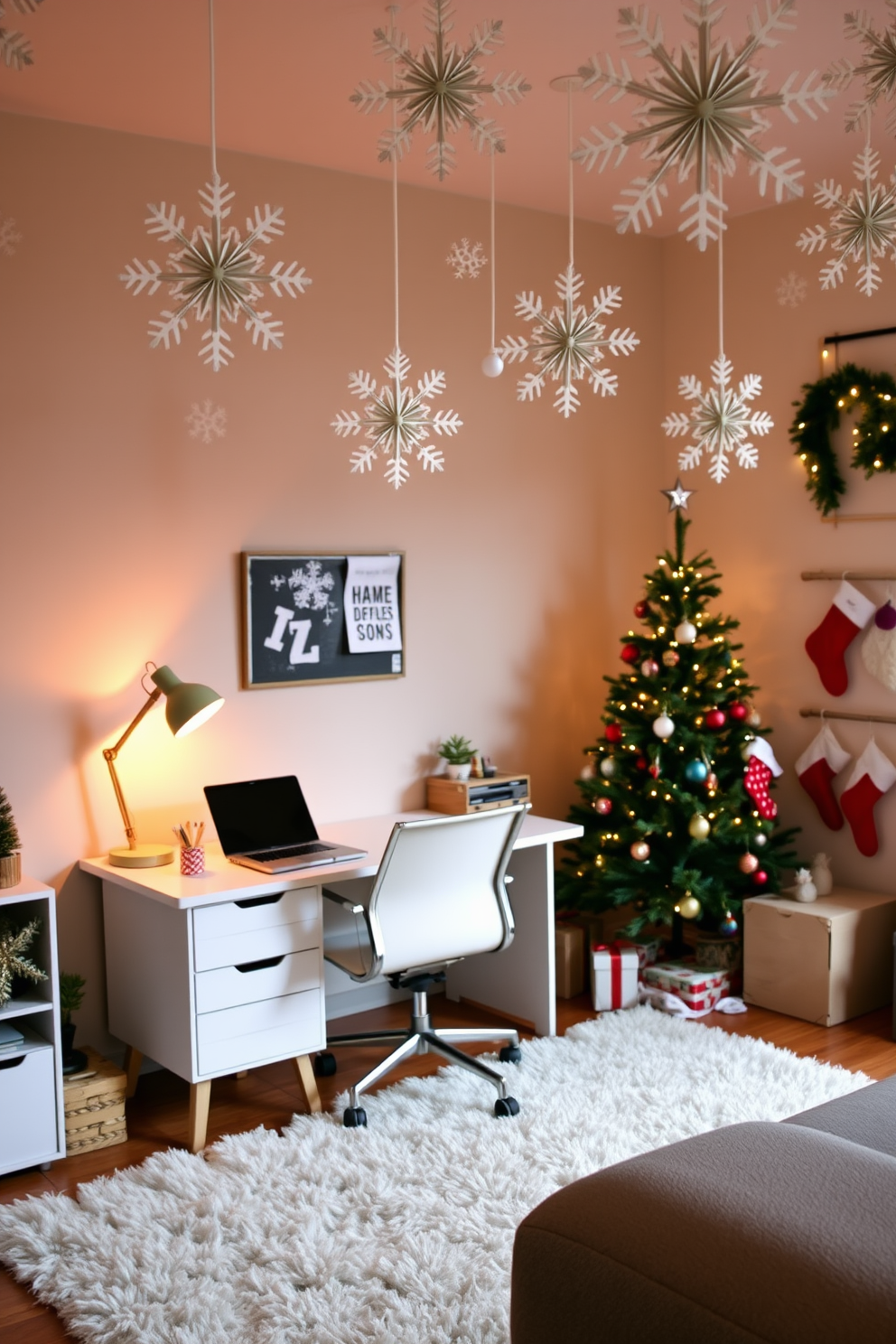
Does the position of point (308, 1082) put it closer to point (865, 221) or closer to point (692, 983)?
point (692, 983)

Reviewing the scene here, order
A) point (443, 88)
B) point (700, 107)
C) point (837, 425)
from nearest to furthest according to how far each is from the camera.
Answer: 1. point (700, 107)
2. point (443, 88)
3. point (837, 425)

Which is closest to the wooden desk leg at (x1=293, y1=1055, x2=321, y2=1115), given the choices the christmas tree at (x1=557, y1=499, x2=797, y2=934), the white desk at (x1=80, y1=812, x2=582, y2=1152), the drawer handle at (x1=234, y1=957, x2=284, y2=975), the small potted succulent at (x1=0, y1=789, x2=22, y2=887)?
the white desk at (x1=80, y1=812, x2=582, y2=1152)

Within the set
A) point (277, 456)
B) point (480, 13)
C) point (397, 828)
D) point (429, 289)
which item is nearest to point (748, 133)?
point (480, 13)

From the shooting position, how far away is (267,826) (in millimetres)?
3840

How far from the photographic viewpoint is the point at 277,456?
4.09 meters

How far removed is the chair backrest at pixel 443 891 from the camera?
339cm

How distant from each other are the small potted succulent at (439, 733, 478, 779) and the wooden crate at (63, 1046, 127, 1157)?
5.18 ft

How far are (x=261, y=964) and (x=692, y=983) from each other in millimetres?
1640

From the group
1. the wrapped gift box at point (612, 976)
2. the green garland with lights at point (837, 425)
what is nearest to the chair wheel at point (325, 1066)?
the wrapped gift box at point (612, 976)

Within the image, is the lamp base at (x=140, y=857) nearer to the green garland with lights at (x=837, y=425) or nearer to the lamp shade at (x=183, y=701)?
the lamp shade at (x=183, y=701)

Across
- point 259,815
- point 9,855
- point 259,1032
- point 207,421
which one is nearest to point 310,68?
point 207,421

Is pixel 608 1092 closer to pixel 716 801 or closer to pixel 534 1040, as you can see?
pixel 534 1040

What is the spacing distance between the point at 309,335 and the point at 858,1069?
2.92 meters

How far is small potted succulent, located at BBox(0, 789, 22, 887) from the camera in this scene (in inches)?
130
